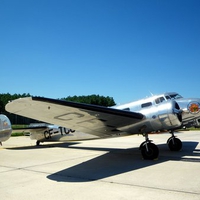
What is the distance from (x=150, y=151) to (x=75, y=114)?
136 inches

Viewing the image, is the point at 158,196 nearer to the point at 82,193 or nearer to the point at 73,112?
the point at 82,193

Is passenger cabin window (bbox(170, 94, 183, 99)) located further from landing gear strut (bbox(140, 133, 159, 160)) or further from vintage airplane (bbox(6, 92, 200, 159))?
landing gear strut (bbox(140, 133, 159, 160))

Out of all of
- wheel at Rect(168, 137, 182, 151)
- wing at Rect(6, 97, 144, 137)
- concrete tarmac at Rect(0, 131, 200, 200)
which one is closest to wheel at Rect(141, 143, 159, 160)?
concrete tarmac at Rect(0, 131, 200, 200)

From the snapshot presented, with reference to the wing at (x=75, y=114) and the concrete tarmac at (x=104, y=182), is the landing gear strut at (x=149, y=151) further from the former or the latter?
the wing at (x=75, y=114)

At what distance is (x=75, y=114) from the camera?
26.4 ft

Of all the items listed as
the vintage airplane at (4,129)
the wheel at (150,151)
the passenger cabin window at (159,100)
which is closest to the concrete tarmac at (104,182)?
the wheel at (150,151)

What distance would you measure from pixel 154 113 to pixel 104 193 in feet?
15.6

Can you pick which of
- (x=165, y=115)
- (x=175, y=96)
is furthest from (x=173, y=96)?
(x=165, y=115)

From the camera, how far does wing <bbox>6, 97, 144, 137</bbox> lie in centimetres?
691

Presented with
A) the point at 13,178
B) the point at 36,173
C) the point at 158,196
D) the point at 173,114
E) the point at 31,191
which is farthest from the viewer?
the point at 173,114

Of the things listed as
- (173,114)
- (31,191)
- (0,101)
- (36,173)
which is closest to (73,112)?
(36,173)

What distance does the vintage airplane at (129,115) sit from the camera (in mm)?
7598

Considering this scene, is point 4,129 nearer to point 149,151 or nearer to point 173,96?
point 149,151

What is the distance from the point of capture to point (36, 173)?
23.9ft
